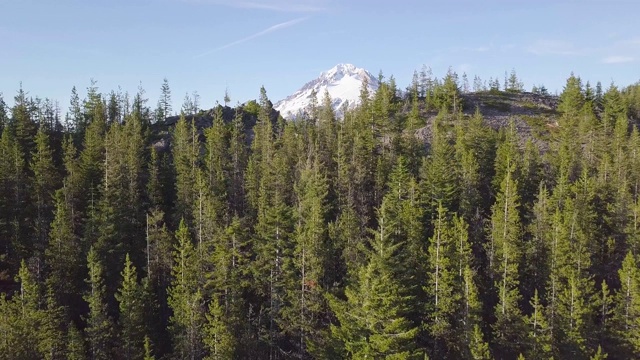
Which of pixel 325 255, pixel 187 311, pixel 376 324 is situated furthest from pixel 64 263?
pixel 376 324

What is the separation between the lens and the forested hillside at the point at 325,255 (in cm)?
3428

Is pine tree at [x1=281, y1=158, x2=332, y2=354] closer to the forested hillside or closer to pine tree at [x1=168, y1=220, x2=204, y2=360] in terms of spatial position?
the forested hillside

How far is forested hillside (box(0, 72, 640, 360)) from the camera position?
112 feet

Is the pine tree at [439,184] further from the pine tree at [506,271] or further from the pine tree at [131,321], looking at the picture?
the pine tree at [131,321]

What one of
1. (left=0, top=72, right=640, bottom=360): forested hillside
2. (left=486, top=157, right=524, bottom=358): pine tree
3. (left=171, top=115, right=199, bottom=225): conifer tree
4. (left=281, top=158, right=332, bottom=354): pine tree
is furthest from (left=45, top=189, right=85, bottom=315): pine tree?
(left=486, top=157, right=524, bottom=358): pine tree

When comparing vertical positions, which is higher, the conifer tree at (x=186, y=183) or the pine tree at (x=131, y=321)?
the conifer tree at (x=186, y=183)

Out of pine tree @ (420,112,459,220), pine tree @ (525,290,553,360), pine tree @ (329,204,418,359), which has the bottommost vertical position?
pine tree @ (525,290,553,360)

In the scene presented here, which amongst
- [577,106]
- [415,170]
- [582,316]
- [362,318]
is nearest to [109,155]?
[415,170]

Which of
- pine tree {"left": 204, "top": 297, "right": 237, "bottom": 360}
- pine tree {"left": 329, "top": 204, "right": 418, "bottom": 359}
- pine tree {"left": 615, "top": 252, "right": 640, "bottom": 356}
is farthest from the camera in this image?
pine tree {"left": 615, "top": 252, "right": 640, "bottom": 356}

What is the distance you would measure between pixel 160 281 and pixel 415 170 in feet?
115

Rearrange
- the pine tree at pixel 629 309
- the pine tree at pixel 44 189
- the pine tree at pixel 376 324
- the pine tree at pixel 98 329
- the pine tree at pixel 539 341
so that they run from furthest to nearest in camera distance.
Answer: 1. the pine tree at pixel 44 189
2. the pine tree at pixel 629 309
3. the pine tree at pixel 98 329
4. the pine tree at pixel 539 341
5. the pine tree at pixel 376 324

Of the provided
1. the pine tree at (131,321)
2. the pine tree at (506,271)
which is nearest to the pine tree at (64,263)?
the pine tree at (131,321)

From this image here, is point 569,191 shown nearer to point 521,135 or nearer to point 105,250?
point 521,135

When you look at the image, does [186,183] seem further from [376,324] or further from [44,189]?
[376,324]
